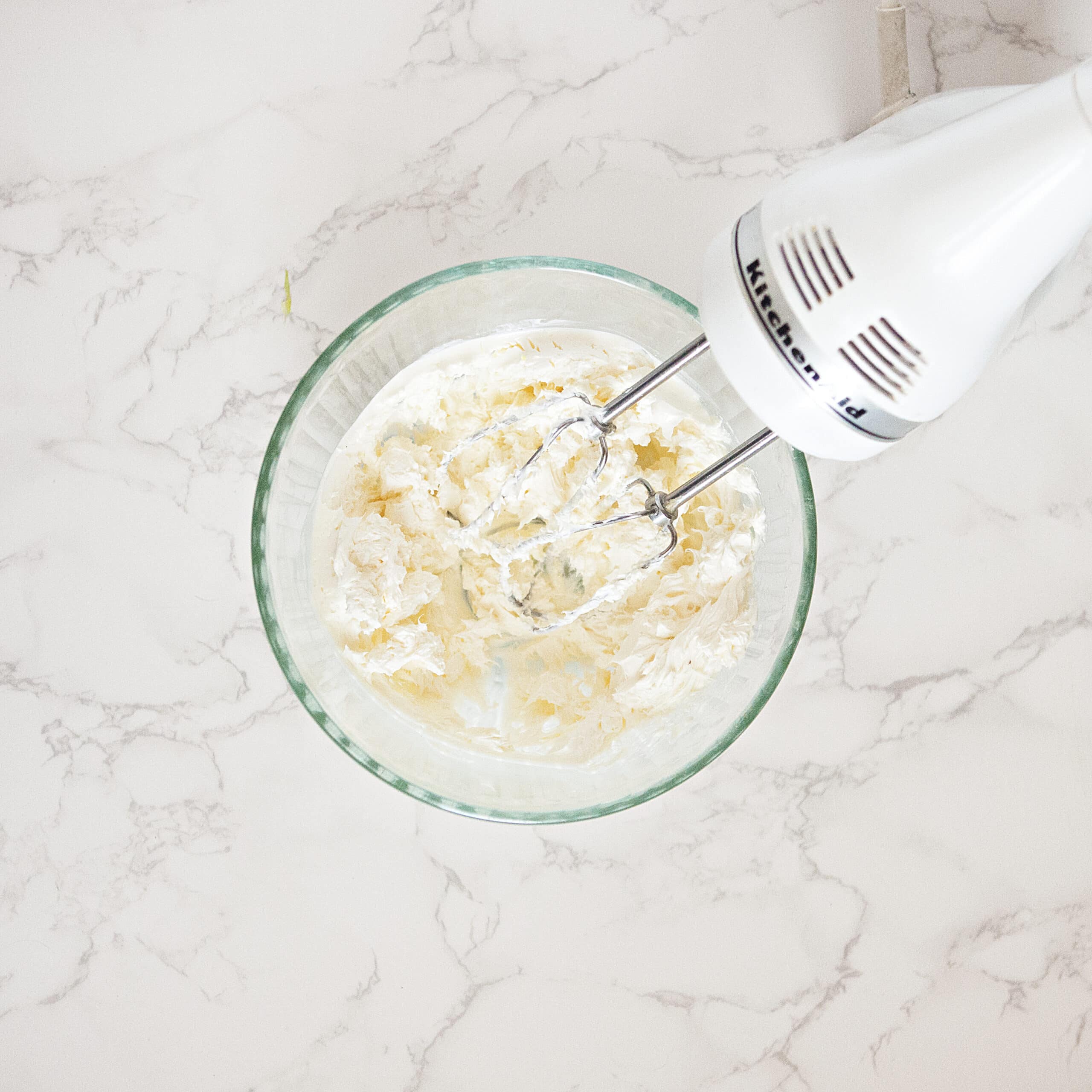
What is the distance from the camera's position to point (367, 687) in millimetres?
771

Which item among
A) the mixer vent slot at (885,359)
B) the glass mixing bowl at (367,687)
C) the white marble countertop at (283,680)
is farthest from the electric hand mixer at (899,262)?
the white marble countertop at (283,680)

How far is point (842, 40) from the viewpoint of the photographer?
851mm

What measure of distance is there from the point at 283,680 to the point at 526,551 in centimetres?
26

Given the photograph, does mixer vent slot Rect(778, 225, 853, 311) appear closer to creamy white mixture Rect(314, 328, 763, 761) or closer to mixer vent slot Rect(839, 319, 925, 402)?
mixer vent slot Rect(839, 319, 925, 402)

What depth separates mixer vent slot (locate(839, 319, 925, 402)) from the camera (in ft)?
1.54

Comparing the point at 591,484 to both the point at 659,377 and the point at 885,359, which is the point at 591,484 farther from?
the point at 885,359

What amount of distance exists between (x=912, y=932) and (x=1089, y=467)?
47 cm

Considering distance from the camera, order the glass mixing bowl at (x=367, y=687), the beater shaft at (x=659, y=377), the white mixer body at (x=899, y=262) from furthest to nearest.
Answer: the glass mixing bowl at (x=367, y=687) → the beater shaft at (x=659, y=377) → the white mixer body at (x=899, y=262)

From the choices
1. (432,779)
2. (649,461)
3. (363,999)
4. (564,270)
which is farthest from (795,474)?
(363,999)

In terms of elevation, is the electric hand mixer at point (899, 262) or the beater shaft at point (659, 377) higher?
the electric hand mixer at point (899, 262)

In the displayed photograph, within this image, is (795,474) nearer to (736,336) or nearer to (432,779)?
(736,336)

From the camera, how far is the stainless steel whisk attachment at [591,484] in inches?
25.6

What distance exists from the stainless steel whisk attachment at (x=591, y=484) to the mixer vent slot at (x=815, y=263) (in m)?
0.15

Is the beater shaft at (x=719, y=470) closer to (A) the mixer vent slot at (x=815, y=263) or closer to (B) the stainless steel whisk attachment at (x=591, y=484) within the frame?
(B) the stainless steel whisk attachment at (x=591, y=484)
